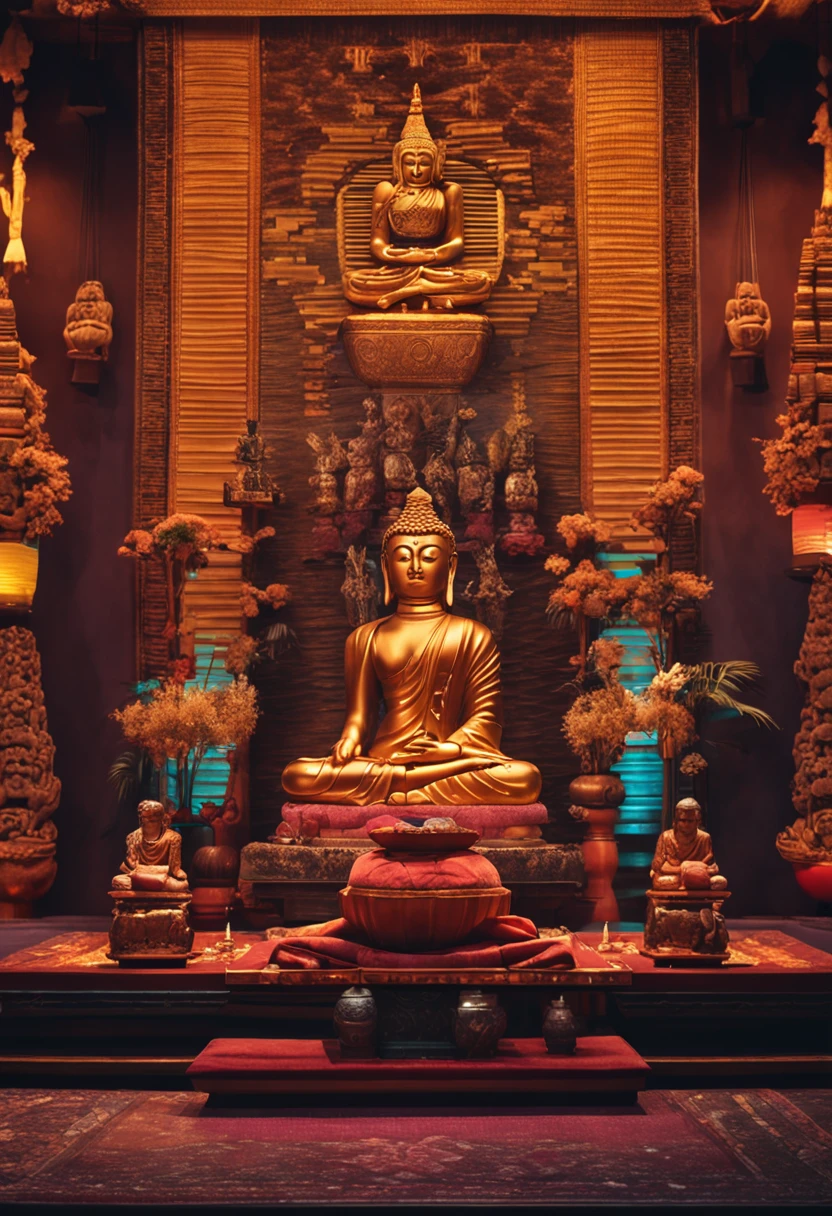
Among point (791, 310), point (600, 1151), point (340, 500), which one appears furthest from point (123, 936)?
point (791, 310)

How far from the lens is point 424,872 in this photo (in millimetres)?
5566

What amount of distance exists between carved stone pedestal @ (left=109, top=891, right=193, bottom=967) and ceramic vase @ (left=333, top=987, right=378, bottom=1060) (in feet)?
3.91

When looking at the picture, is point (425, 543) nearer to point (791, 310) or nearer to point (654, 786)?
point (654, 786)

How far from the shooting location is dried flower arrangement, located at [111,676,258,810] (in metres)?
7.85

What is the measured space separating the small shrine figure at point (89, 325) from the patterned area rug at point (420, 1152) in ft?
Answer: 15.0

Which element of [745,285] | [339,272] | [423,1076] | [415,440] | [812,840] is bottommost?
[423,1076]

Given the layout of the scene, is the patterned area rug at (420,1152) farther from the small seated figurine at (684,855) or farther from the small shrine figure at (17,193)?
the small shrine figure at (17,193)

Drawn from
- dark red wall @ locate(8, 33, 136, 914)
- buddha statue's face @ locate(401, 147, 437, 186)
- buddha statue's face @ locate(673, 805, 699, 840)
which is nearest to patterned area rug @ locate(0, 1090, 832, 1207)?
buddha statue's face @ locate(673, 805, 699, 840)

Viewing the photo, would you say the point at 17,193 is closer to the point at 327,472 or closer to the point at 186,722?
the point at 327,472

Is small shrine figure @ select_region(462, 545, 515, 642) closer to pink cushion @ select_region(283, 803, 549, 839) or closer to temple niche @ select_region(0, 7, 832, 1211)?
temple niche @ select_region(0, 7, 832, 1211)

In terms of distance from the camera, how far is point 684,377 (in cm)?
902

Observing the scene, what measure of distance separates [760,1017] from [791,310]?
14.8 feet

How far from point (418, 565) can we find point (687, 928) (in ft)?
9.20

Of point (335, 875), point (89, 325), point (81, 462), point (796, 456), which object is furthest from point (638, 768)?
point (89, 325)
